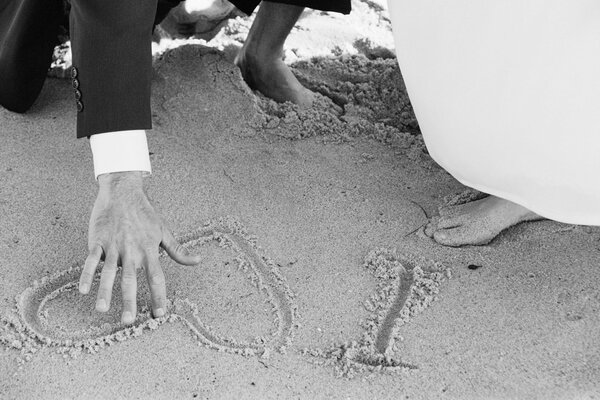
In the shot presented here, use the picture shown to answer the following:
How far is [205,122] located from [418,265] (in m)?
0.75

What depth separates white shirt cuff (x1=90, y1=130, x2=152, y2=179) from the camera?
63.4 inches

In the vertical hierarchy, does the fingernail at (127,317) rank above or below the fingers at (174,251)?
below

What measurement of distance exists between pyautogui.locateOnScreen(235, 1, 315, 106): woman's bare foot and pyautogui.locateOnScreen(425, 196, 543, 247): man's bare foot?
621 mm

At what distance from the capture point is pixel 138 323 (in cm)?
157

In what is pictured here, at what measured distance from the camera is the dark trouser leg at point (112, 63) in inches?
61.8

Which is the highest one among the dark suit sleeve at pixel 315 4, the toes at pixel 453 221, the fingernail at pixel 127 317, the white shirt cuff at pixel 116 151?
the dark suit sleeve at pixel 315 4

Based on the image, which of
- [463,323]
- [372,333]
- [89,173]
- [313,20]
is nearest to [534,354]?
[463,323]

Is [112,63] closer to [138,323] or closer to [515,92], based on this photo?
[138,323]

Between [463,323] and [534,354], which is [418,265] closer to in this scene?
[463,323]

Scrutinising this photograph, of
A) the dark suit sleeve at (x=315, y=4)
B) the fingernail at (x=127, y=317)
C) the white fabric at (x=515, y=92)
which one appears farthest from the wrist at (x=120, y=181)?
the dark suit sleeve at (x=315, y=4)

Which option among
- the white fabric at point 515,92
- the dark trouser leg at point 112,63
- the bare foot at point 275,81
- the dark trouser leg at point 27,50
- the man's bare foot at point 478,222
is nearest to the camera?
the white fabric at point 515,92

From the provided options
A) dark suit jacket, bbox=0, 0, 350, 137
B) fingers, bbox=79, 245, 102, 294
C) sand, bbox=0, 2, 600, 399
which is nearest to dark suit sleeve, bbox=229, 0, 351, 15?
sand, bbox=0, 2, 600, 399

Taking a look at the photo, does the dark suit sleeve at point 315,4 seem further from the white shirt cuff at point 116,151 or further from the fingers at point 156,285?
the fingers at point 156,285

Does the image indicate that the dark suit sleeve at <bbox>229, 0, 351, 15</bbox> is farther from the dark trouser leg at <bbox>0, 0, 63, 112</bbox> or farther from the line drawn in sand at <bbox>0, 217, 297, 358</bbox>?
the line drawn in sand at <bbox>0, 217, 297, 358</bbox>
